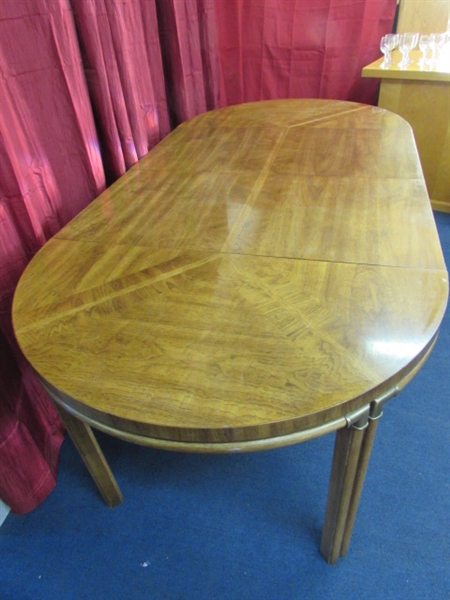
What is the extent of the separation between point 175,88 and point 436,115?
4.31 feet

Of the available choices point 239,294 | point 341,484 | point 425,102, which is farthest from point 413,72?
point 341,484

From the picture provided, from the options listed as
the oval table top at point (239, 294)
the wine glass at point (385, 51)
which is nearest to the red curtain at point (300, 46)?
the wine glass at point (385, 51)

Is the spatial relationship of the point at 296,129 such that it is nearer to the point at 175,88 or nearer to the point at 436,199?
the point at 175,88

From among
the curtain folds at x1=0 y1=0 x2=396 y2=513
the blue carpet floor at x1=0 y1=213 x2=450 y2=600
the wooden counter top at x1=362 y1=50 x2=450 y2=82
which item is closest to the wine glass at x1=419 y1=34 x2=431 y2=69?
the wooden counter top at x1=362 y1=50 x2=450 y2=82

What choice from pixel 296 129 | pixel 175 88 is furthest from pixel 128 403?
pixel 175 88

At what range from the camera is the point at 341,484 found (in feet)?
2.81

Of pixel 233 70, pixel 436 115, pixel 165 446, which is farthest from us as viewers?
pixel 233 70

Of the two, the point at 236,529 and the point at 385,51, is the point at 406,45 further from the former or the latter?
the point at 236,529

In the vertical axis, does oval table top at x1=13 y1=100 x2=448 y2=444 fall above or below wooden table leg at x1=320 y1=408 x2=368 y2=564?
above

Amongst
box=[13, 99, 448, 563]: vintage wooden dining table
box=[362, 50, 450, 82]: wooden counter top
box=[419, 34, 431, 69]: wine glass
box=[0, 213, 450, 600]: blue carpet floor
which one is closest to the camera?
box=[13, 99, 448, 563]: vintage wooden dining table

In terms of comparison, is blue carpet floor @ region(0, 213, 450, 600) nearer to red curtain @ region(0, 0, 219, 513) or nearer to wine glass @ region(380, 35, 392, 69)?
red curtain @ region(0, 0, 219, 513)

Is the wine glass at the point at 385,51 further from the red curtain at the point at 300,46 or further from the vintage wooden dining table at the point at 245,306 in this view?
the vintage wooden dining table at the point at 245,306

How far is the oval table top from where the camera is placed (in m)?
0.62

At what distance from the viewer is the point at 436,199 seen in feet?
7.86
